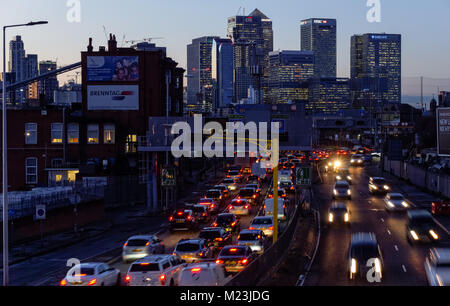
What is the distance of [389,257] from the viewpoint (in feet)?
103

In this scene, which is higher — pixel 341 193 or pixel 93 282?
pixel 93 282

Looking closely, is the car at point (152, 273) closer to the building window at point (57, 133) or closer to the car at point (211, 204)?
the car at point (211, 204)

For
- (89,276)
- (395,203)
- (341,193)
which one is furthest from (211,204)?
(89,276)

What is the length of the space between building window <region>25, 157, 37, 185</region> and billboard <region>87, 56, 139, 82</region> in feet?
41.0

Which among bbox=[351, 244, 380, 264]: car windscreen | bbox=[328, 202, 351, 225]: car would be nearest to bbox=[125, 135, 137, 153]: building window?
bbox=[328, 202, 351, 225]: car

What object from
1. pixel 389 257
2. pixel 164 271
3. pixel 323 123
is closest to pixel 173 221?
pixel 389 257

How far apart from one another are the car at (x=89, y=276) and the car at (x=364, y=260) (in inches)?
400

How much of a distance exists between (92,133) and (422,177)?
39.7 m

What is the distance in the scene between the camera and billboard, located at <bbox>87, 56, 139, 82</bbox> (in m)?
72.1

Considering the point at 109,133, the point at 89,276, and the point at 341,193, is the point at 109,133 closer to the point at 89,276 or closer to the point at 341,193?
the point at 341,193

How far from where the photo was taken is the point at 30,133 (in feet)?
219

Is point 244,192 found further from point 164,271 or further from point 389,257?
point 164,271

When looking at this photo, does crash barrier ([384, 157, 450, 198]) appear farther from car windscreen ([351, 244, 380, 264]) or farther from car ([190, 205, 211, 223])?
car windscreen ([351, 244, 380, 264])

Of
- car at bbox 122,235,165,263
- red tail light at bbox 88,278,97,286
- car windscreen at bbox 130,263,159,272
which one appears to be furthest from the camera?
car at bbox 122,235,165,263
